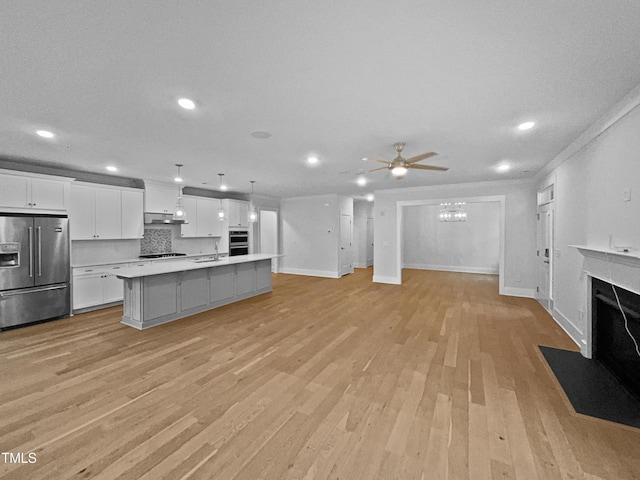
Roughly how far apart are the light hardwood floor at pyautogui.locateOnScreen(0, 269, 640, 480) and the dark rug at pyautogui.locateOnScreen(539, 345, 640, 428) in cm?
13

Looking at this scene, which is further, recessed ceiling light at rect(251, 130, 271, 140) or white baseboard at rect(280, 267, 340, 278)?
white baseboard at rect(280, 267, 340, 278)

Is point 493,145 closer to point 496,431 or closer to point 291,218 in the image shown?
point 496,431

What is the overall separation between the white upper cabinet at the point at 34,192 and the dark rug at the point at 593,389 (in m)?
7.56

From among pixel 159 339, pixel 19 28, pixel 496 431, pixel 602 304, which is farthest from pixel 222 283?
pixel 602 304

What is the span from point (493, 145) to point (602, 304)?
2331 millimetres

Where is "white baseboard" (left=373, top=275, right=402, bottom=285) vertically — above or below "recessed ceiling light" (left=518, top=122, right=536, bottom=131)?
below

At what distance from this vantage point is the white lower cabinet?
4.91 m

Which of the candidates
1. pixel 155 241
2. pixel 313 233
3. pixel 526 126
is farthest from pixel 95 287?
pixel 526 126

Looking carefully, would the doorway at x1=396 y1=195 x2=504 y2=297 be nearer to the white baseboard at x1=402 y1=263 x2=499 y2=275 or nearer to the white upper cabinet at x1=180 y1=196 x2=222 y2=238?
the white baseboard at x1=402 y1=263 x2=499 y2=275

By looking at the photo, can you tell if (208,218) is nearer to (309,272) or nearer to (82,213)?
(82,213)

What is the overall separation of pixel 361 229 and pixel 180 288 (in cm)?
759

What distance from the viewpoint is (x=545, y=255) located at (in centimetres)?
Answer: 533

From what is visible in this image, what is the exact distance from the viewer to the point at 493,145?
3818 mm

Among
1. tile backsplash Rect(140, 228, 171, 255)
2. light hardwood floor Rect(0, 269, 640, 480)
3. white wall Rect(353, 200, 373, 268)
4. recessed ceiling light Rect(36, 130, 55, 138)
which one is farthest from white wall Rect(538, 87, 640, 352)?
tile backsplash Rect(140, 228, 171, 255)
